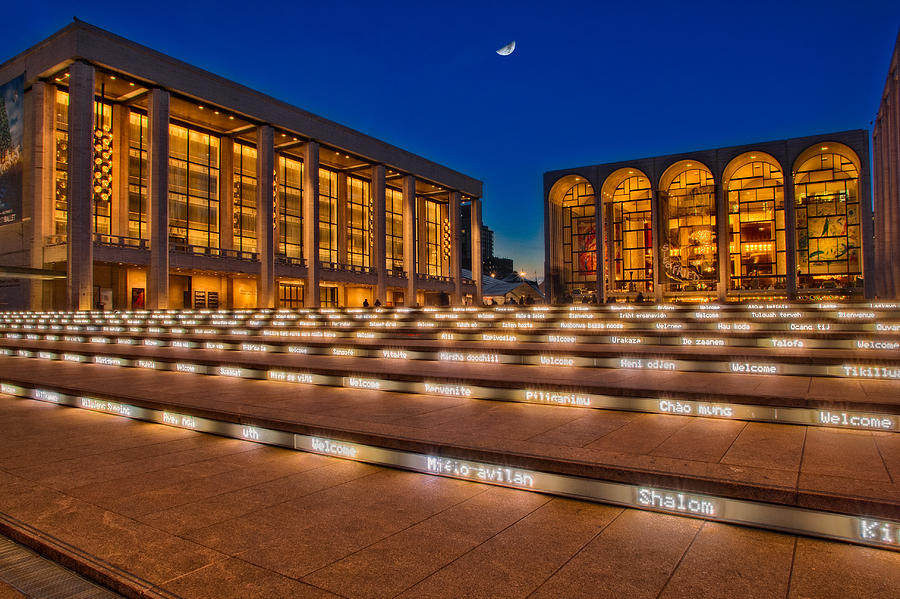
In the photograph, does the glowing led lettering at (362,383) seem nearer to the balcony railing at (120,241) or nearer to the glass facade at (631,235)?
the balcony railing at (120,241)

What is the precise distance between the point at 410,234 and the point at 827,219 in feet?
137

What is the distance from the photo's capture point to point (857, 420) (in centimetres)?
560

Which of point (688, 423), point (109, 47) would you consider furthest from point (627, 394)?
point (109, 47)

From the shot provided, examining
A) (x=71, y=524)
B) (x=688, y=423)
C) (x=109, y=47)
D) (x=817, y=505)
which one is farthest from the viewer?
(x=109, y=47)

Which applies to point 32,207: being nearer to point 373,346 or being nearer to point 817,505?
point 373,346

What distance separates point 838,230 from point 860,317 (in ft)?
151

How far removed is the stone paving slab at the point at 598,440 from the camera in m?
3.82

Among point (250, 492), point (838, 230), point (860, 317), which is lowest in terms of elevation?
point (250, 492)

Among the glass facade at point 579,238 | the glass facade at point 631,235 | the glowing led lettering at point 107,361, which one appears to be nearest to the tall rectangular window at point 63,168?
the glowing led lettering at point 107,361

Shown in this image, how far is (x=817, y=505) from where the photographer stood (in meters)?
3.55

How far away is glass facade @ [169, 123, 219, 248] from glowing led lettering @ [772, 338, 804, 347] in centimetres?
4468

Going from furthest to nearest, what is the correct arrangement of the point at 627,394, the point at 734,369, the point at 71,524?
the point at 734,369
the point at 627,394
the point at 71,524

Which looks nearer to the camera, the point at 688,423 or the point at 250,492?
the point at 250,492

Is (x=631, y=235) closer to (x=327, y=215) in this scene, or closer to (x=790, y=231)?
(x=790, y=231)
